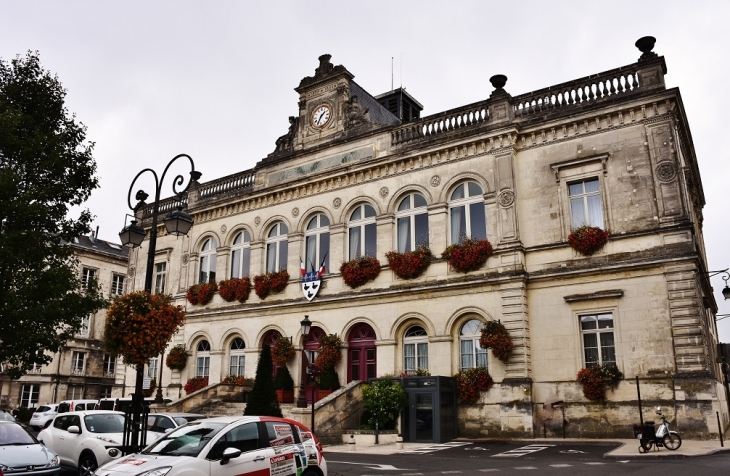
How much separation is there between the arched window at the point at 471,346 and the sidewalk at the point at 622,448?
9.07 feet

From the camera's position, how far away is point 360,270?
2428cm

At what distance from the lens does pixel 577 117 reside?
826 inches

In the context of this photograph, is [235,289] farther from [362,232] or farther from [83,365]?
[83,365]

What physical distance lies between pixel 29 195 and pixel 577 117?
54.9 feet

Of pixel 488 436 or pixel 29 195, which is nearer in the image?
pixel 29 195

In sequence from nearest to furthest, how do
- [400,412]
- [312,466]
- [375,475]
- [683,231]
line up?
1. [312,466]
2. [375,475]
3. [683,231]
4. [400,412]

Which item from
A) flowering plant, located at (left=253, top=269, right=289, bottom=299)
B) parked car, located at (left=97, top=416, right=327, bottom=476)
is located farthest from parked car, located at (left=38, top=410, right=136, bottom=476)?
flowering plant, located at (left=253, top=269, right=289, bottom=299)

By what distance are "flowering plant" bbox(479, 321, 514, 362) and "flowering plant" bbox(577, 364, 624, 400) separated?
2.42 metres

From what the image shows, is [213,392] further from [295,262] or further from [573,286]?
[573,286]

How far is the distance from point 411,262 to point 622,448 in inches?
377

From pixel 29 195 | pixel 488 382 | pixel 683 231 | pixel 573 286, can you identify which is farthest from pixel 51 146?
pixel 683 231

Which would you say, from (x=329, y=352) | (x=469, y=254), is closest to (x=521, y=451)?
(x=469, y=254)

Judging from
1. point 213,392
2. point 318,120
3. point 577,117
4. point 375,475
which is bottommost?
point 375,475

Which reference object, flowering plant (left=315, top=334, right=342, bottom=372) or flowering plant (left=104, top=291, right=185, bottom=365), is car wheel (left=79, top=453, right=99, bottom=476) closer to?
flowering plant (left=104, top=291, right=185, bottom=365)
